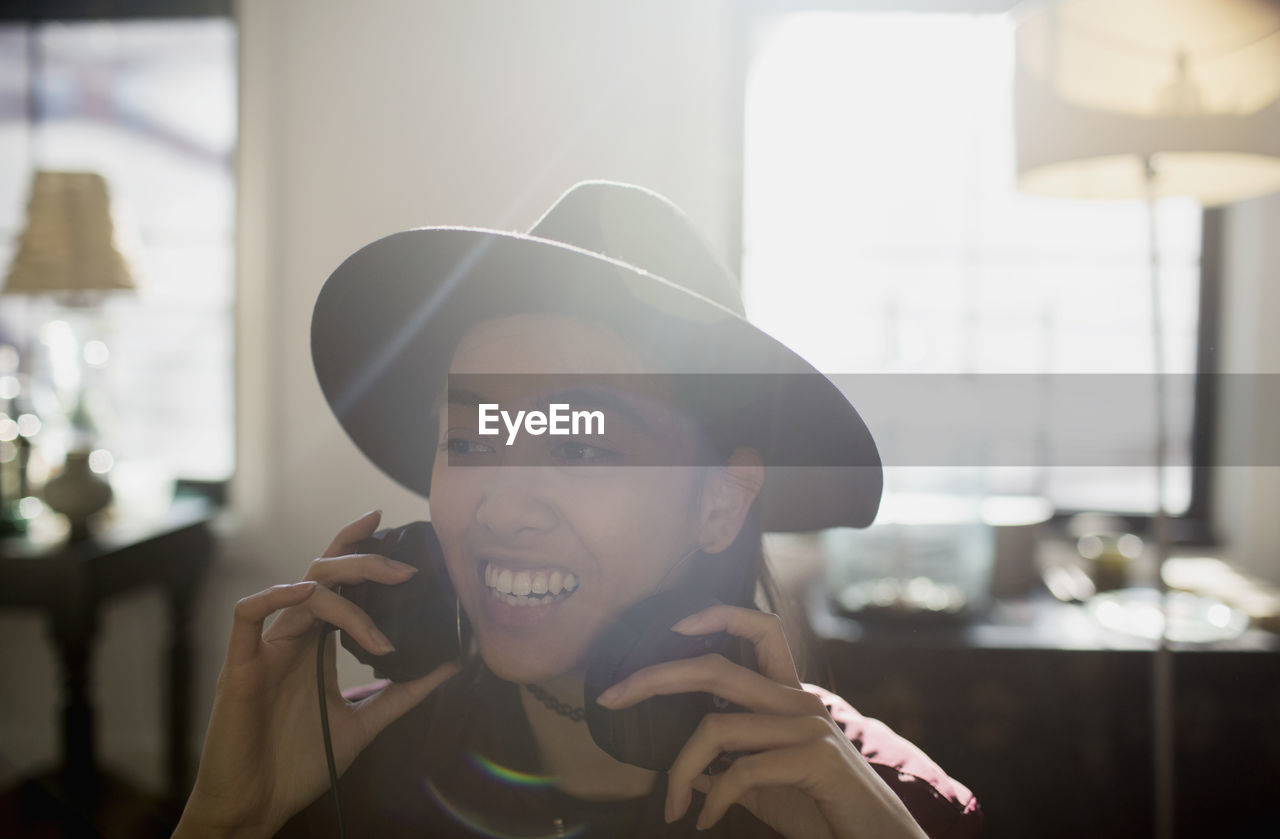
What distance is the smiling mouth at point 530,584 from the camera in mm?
531

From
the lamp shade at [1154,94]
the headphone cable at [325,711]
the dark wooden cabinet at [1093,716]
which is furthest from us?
the dark wooden cabinet at [1093,716]

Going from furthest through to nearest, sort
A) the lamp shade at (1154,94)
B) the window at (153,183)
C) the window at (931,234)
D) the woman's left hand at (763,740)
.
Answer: the window at (153,183)
the window at (931,234)
the lamp shade at (1154,94)
the woman's left hand at (763,740)

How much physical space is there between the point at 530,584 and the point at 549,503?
0.21 feet

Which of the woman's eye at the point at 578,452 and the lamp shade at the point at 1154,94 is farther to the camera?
the lamp shade at the point at 1154,94

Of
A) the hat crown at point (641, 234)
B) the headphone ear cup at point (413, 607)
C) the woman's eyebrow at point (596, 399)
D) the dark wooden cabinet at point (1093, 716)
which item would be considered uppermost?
the hat crown at point (641, 234)

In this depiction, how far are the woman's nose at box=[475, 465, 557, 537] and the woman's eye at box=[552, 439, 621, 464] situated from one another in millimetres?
17

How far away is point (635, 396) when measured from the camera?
538 millimetres

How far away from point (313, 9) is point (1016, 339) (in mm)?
1077

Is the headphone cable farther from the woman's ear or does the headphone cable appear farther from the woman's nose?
the woman's ear

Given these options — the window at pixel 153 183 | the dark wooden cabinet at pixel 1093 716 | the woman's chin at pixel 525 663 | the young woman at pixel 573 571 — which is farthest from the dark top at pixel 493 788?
the window at pixel 153 183

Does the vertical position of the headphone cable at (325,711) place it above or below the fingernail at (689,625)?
below

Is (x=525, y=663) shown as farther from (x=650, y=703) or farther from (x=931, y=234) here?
(x=931, y=234)

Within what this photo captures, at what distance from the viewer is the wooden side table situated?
1229 millimetres

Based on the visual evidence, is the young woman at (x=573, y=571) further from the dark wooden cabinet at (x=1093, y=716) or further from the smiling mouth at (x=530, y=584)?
the dark wooden cabinet at (x=1093, y=716)
